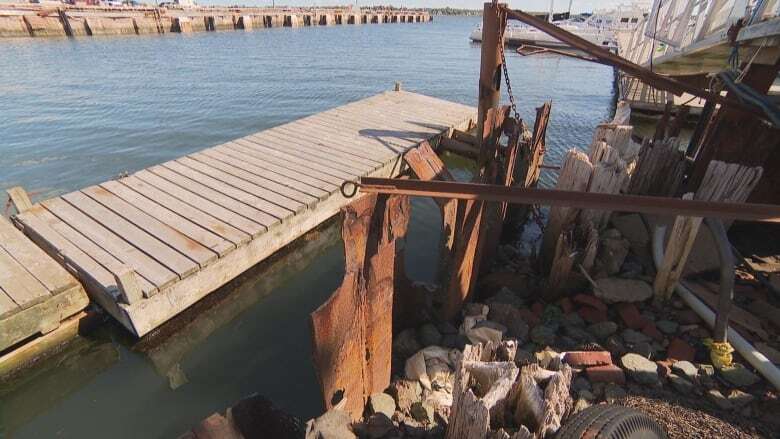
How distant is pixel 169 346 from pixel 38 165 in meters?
10.1

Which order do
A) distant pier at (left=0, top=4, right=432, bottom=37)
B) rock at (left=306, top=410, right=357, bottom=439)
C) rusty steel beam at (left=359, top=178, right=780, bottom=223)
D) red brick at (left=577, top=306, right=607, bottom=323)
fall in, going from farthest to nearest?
distant pier at (left=0, top=4, right=432, bottom=37) → red brick at (left=577, top=306, right=607, bottom=323) → rock at (left=306, top=410, right=357, bottom=439) → rusty steel beam at (left=359, top=178, right=780, bottom=223)

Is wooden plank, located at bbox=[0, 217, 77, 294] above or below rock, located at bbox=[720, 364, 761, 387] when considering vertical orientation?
below

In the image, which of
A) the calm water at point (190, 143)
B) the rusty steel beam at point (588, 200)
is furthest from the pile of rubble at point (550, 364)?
the calm water at point (190, 143)

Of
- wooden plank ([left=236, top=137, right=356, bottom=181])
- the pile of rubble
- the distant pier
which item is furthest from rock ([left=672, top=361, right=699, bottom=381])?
the distant pier

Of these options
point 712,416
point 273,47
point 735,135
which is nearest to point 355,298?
point 712,416

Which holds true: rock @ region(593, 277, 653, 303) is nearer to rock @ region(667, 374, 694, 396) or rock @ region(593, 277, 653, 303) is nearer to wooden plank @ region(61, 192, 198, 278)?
rock @ region(667, 374, 694, 396)

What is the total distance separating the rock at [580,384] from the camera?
3955mm

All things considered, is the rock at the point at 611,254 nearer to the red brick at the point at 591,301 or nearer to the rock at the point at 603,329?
the red brick at the point at 591,301

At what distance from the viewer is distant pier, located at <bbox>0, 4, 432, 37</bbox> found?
1353 inches

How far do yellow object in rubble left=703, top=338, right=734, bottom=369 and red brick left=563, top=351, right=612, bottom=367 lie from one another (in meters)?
1.02

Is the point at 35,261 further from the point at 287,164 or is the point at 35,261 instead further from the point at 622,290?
the point at 622,290

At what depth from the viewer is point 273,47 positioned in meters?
38.7

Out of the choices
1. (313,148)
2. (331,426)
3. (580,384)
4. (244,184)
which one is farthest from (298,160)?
(580,384)

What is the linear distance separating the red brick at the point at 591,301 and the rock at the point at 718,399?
132 centimetres
